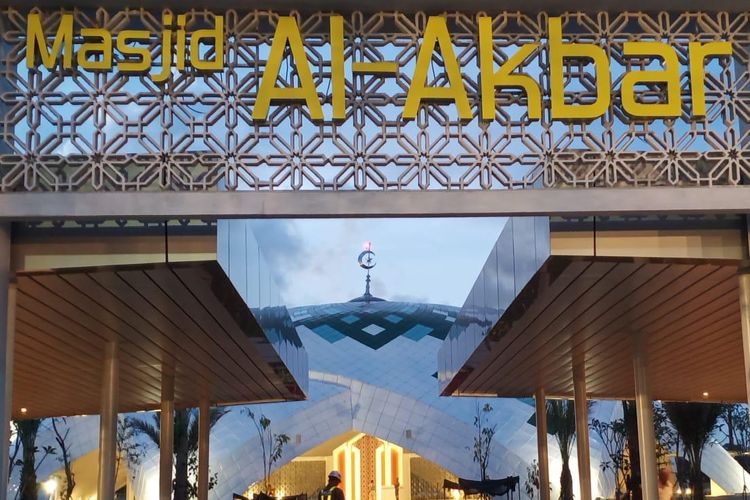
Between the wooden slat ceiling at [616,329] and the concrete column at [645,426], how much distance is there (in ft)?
0.59

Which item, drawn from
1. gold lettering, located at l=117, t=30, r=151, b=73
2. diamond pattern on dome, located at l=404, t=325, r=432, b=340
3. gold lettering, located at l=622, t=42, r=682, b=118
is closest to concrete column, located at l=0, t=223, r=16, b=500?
gold lettering, located at l=117, t=30, r=151, b=73

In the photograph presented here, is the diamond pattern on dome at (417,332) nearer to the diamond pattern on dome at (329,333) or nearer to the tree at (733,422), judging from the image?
the diamond pattern on dome at (329,333)

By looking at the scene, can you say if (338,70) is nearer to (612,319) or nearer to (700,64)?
(700,64)

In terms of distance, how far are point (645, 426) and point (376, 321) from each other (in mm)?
32406

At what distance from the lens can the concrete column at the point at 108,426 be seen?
12672mm

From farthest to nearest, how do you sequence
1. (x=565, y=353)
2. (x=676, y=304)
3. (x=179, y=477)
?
1. (x=179, y=477)
2. (x=565, y=353)
3. (x=676, y=304)

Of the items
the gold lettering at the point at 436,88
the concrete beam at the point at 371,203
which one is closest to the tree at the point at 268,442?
the concrete beam at the point at 371,203

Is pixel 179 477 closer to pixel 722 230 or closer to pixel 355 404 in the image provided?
pixel 355 404

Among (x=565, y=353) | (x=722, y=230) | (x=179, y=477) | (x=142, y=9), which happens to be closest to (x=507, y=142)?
(x=722, y=230)

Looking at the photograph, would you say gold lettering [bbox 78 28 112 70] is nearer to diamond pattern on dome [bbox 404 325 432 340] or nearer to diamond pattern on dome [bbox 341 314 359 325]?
diamond pattern on dome [bbox 404 325 432 340]

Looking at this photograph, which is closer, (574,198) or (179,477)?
(574,198)

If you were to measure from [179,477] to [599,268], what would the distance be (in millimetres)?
19109

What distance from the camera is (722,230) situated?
824cm

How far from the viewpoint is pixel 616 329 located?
12734 millimetres
